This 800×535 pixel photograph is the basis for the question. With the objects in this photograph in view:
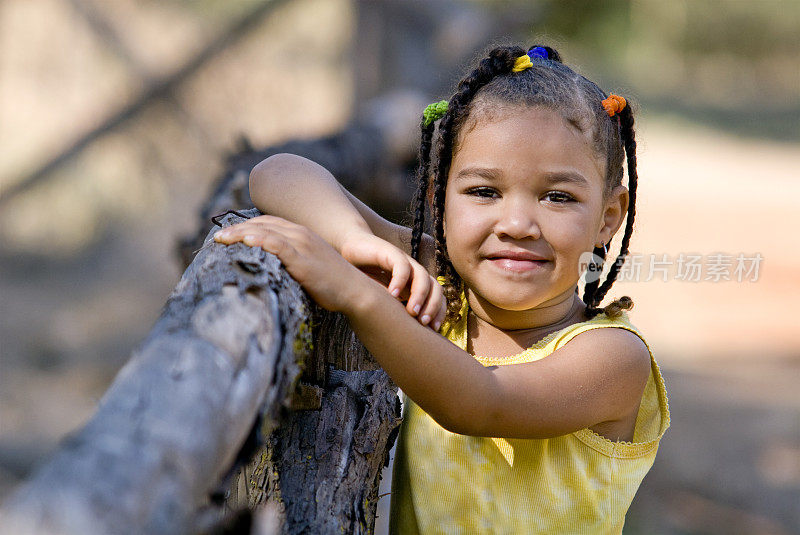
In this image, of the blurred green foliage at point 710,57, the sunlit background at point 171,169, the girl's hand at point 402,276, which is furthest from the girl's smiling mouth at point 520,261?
the blurred green foliage at point 710,57

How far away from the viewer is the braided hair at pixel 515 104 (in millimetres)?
1812

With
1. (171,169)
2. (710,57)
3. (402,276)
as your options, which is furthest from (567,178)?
(710,57)

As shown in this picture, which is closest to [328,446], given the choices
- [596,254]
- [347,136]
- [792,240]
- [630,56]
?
[596,254]

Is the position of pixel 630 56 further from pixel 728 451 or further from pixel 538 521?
pixel 538 521

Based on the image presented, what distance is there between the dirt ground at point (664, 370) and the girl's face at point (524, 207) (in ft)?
4.06

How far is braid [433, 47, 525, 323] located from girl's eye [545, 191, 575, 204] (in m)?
0.26

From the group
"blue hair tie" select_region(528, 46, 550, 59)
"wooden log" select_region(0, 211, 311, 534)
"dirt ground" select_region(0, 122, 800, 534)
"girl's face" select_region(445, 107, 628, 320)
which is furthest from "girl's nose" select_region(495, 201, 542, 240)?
"dirt ground" select_region(0, 122, 800, 534)

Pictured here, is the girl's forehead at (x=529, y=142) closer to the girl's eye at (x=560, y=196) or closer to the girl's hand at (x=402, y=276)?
the girl's eye at (x=560, y=196)

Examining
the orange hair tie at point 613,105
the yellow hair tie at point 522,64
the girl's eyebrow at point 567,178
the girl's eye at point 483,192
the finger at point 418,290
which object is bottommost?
the finger at point 418,290

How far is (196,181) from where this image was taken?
4.56m

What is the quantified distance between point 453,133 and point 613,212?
1.34 feet

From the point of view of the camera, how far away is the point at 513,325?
190 cm

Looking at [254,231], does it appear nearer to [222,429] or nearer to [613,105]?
[222,429]

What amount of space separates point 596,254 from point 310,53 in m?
2.89
